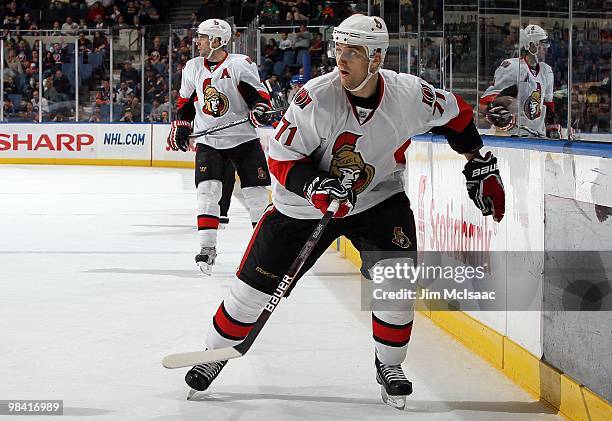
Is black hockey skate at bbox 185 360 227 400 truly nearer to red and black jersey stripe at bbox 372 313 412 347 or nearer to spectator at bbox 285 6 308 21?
red and black jersey stripe at bbox 372 313 412 347

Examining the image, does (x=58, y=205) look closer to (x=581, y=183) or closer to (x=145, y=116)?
(x=145, y=116)

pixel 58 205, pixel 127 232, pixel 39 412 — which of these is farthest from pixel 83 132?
pixel 39 412

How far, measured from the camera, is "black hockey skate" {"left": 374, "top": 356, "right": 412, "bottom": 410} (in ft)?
10.6

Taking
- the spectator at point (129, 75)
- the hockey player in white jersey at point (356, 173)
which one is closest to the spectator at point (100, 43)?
the spectator at point (129, 75)

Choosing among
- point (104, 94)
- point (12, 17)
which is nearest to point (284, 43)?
point (104, 94)

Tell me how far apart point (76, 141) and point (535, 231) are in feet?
43.9

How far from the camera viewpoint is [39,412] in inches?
123

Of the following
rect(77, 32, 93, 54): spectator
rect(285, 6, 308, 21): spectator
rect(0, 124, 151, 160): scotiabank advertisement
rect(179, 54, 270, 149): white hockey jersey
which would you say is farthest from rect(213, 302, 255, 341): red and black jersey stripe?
rect(285, 6, 308, 21): spectator

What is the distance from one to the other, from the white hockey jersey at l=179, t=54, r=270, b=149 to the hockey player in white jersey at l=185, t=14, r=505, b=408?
2999 millimetres

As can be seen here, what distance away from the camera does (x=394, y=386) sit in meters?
3.24

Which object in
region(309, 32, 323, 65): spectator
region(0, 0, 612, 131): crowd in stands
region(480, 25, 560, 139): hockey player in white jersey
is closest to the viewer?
region(480, 25, 560, 139): hockey player in white jersey

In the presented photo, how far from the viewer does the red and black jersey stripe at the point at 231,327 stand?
129 inches

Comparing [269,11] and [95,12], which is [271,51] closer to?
[269,11]

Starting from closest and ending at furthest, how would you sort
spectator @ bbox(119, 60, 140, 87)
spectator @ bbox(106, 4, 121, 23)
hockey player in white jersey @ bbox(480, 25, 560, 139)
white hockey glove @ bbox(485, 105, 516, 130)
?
hockey player in white jersey @ bbox(480, 25, 560, 139) < white hockey glove @ bbox(485, 105, 516, 130) < spectator @ bbox(119, 60, 140, 87) < spectator @ bbox(106, 4, 121, 23)
